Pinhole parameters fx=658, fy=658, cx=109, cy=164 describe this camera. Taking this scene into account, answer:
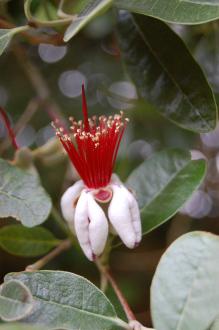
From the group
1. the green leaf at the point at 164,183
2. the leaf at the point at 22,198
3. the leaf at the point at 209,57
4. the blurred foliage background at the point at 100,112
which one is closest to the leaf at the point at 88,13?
the leaf at the point at 22,198

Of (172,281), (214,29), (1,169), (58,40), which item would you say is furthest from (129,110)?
(172,281)

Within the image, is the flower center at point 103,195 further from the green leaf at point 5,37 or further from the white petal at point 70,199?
the green leaf at point 5,37

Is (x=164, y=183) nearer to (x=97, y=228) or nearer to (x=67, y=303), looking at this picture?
(x=97, y=228)

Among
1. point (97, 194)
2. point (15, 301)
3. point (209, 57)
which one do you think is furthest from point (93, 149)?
point (209, 57)

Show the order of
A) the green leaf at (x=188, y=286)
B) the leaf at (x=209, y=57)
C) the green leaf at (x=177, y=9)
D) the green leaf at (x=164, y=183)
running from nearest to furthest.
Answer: the green leaf at (x=188, y=286) → the green leaf at (x=177, y=9) → the green leaf at (x=164, y=183) → the leaf at (x=209, y=57)

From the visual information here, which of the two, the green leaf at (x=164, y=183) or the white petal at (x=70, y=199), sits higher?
the white petal at (x=70, y=199)

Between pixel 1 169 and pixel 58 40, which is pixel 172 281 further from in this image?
pixel 58 40

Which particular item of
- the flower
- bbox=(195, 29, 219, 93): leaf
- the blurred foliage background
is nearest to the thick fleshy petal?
the flower

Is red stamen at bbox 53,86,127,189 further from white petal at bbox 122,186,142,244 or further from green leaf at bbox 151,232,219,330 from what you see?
green leaf at bbox 151,232,219,330

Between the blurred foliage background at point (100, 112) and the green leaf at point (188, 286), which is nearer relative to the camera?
the green leaf at point (188, 286)
